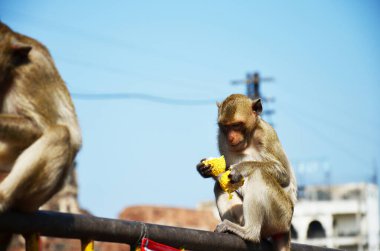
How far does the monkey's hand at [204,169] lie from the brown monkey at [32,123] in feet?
4.95

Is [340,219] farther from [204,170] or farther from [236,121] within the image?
[204,170]

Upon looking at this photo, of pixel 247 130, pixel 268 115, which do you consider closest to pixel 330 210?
pixel 268 115

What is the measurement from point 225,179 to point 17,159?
6.57 ft

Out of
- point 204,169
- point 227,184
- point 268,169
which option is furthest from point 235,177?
point 268,169

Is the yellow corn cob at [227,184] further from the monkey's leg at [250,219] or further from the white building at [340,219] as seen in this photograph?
the white building at [340,219]

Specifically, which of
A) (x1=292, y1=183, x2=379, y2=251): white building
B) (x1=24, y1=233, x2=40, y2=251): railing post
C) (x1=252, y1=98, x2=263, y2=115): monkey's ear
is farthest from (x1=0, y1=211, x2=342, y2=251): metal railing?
(x1=292, y1=183, x2=379, y2=251): white building

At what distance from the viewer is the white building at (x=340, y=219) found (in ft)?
195

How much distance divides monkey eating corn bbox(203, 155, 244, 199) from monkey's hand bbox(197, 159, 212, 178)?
0.08 feet

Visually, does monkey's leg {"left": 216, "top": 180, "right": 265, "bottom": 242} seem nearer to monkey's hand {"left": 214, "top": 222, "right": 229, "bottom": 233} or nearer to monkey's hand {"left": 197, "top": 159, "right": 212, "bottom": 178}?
monkey's hand {"left": 214, "top": 222, "right": 229, "bottom": 233}

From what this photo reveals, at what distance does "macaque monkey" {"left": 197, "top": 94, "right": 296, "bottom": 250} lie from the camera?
604 centimetres

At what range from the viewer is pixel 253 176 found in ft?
20.4

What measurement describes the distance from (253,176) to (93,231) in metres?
2.37

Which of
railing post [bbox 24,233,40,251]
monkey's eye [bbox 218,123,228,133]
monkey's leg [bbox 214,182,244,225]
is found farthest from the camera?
monkey's eye [bbox 218,123,228,133]

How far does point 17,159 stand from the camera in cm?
439
